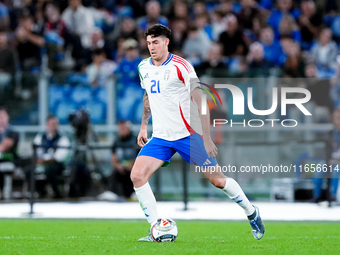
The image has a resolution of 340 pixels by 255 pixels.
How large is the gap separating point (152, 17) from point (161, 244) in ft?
33.2

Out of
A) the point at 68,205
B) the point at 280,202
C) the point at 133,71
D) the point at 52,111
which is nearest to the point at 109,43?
the point at 133,71

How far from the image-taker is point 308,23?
16.1 meters

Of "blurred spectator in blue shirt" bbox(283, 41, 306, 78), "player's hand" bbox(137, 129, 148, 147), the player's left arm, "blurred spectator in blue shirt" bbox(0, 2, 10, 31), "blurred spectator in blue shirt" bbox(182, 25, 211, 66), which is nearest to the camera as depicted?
the player's left arm

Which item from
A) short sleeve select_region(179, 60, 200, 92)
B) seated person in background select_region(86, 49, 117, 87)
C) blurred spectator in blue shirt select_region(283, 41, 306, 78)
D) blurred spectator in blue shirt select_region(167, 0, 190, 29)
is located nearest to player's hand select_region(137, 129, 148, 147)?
short sleeve select_region(179, 60, 200, 92)

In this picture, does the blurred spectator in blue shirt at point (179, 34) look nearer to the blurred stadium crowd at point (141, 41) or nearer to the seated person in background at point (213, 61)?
the blurred stadium crowd at point (141, 41)

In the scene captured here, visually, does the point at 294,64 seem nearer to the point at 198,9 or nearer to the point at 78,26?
the point at 198,9

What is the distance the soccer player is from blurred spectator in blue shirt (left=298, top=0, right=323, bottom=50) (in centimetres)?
969

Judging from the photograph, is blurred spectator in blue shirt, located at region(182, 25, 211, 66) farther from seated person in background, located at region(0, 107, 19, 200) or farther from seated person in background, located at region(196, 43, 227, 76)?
seated person in background, located at region(0, 107, 19, 200)

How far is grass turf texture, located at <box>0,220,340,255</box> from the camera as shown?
6.09 meters

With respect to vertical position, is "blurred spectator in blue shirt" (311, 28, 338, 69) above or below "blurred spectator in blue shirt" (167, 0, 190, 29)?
below

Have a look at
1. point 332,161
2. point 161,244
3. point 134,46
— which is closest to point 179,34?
point 134,46

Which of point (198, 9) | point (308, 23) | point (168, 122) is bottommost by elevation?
point (168, 122)

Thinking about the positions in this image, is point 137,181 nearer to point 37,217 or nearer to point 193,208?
point 37,217

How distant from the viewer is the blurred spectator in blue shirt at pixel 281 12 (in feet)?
52.9
